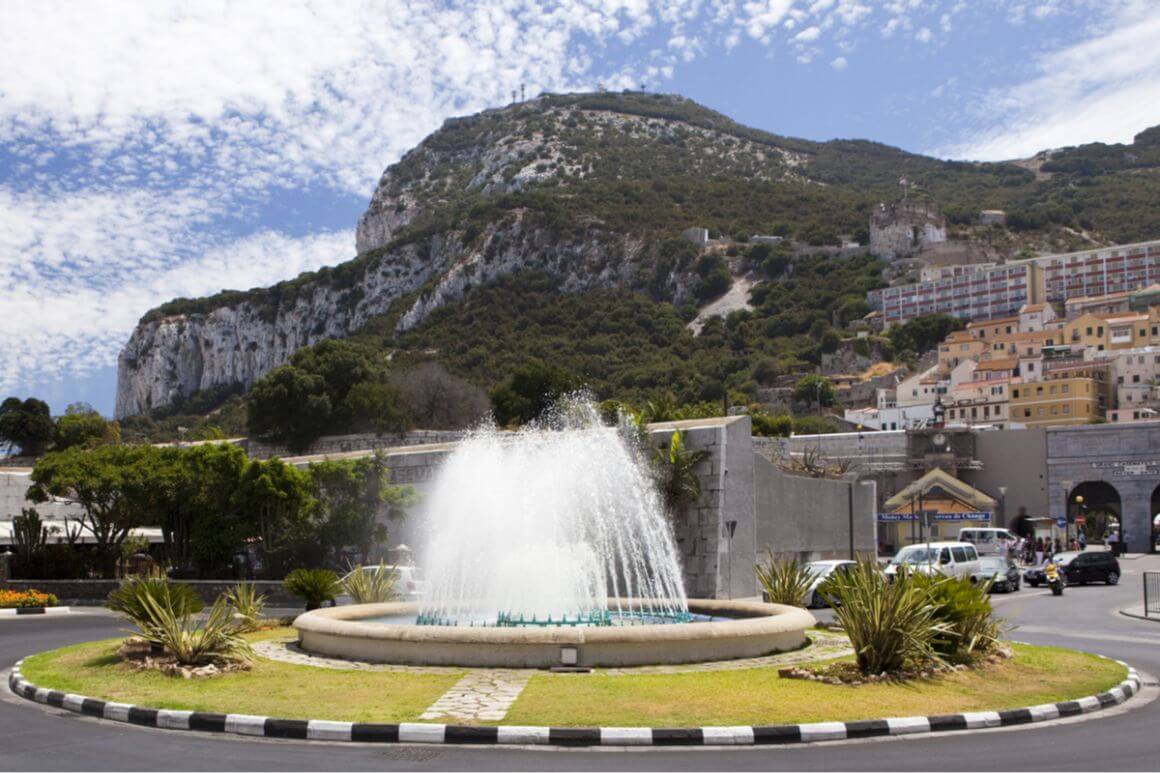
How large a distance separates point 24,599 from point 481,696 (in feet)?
72.9

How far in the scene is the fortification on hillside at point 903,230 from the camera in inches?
6855

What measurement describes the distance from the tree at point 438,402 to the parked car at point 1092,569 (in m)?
45.0

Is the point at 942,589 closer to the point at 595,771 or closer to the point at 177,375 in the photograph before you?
the point at 595,771

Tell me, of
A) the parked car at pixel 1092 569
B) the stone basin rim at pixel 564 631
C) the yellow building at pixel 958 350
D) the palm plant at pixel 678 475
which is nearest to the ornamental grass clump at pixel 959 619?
the stone basin rim at pixel 564 631

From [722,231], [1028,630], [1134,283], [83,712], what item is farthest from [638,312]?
[83,712]

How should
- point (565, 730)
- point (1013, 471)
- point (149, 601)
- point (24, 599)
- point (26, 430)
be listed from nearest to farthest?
point (565, 730), point (149, 601), point (24, 599), point (1013, 471), point (26, 430)

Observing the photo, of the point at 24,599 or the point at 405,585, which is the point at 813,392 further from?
the point at 24,599

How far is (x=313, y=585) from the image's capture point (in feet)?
67.9

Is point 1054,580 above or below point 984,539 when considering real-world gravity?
below

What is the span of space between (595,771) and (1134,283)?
16022 cm

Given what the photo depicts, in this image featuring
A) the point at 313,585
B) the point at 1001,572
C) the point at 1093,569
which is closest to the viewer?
the point at 313,585

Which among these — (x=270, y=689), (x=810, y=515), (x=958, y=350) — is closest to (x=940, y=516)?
(x=810, y=515)

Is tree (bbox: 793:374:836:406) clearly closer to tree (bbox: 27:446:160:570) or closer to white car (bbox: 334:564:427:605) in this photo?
tree (bbox: 27:446:160:570)

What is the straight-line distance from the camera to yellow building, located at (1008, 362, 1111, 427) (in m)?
100
